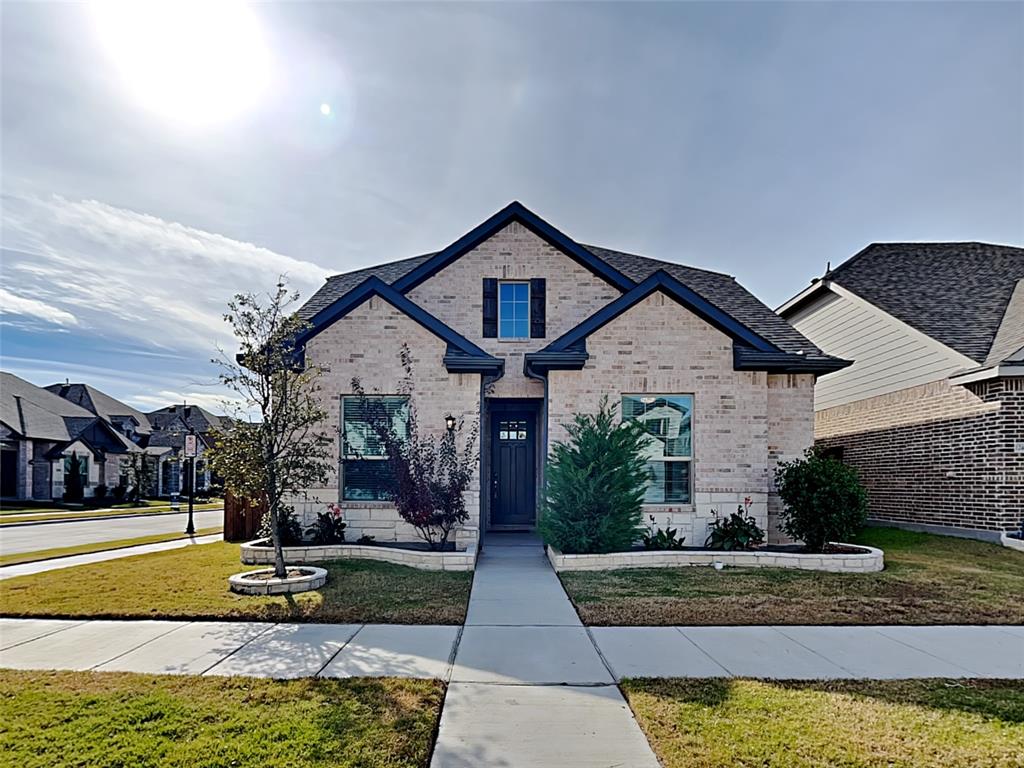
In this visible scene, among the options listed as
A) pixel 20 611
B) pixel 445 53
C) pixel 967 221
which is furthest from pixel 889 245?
pixel 20 611

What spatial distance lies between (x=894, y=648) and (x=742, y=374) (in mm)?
6127

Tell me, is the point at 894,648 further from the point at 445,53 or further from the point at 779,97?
the point at 445,53

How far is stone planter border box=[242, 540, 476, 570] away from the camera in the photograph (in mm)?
9469

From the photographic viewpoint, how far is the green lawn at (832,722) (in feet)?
11.9

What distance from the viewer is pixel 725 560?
9.68 metres

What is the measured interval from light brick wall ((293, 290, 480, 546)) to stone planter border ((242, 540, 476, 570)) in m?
0.88

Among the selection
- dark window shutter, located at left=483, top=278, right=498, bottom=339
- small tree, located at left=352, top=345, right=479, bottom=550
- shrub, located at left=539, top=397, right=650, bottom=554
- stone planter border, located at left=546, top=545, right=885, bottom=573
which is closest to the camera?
stone planter border, located at left=546, top=545, right=885, bottom=573

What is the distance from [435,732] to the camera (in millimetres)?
3951

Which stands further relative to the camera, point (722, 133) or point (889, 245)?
point (889, 245)

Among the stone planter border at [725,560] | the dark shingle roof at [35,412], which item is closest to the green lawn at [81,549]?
the stone planter border at [725,560]

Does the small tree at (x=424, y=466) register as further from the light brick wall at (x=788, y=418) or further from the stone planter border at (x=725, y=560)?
the light brick wall at (x=788, y=418)

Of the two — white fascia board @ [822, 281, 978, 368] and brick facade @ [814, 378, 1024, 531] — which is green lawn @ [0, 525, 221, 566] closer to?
brick facade @ [814, 378, 1024, 531]

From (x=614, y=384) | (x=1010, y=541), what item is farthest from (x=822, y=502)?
(x=1010, y=541)

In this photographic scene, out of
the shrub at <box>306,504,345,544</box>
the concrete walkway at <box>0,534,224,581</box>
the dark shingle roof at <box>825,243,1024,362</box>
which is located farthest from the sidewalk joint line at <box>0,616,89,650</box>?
the dark shingle roof at <box>825,243,1024,362</box>
